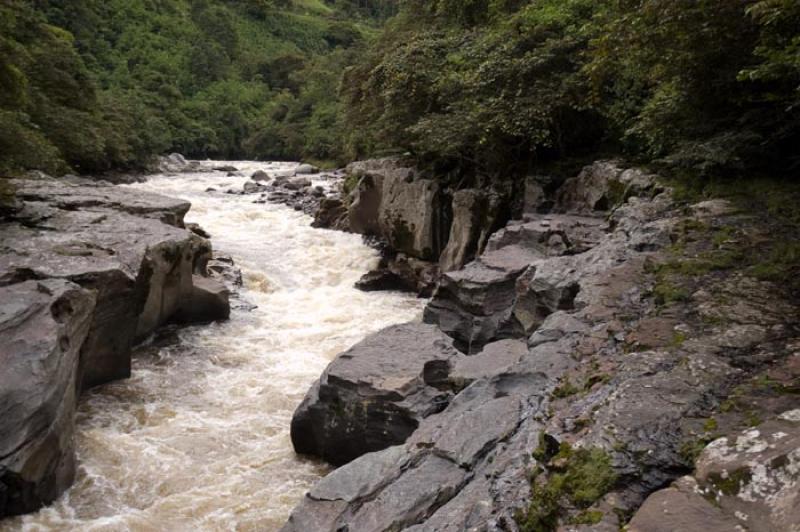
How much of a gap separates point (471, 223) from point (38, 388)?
392 inches

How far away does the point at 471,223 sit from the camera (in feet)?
47.4

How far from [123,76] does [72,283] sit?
176 ft

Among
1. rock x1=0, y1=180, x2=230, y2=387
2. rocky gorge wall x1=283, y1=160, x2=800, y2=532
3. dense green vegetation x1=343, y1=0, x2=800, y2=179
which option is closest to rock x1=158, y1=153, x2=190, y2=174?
dense green vegetation x1=343, y1=0, x2=800, y2=179

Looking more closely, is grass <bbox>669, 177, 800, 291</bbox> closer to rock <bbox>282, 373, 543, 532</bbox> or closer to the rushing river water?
rock <bbox>282, 373, 543, 532</bbox>

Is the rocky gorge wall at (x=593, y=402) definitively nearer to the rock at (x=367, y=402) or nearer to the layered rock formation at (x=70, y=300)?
the rock at (x=367, y=402)

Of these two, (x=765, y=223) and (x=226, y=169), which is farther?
(x=226, y=169)

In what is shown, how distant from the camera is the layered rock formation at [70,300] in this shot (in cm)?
652

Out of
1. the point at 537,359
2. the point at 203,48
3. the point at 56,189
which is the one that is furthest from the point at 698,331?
the point at 203,48

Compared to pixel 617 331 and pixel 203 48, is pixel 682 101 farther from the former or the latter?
pixel 203 48

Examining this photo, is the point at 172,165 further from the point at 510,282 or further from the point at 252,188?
the point at 510,282

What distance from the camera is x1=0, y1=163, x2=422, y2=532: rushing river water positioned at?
6629 millimetres

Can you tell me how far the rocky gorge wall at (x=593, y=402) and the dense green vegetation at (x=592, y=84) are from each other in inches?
56.0

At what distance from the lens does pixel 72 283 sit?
28.0 ft

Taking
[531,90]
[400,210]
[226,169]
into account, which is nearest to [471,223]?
[400,210]
